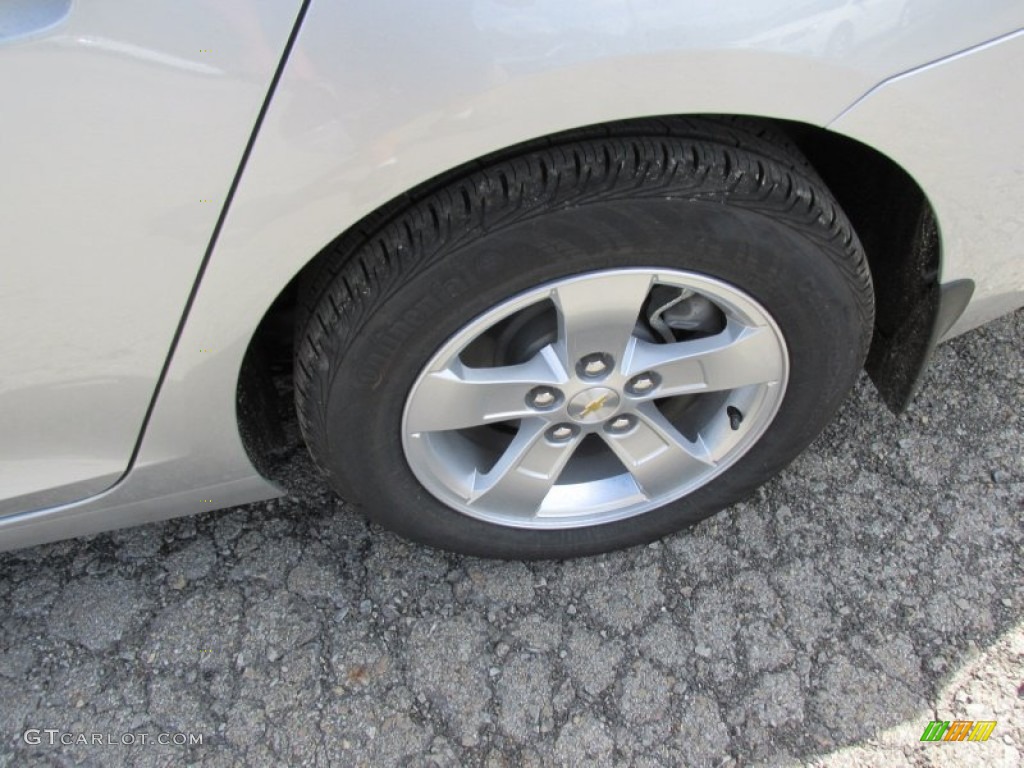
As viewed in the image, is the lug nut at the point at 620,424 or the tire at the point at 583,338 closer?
the tire at the point at 583,338

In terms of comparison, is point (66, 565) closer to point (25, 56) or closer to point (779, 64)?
point (25, 56)

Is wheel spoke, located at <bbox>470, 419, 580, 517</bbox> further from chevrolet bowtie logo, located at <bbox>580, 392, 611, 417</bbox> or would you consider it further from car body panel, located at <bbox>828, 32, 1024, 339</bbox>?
car body panel, located at <bbox>828, 32, 1024, 339</bbox>

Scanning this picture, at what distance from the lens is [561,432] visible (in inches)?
65.0

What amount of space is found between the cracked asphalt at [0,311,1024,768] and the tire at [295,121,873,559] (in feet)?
0.56

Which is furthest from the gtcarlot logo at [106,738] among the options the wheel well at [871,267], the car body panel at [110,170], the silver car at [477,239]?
the car body panel at [110,170]

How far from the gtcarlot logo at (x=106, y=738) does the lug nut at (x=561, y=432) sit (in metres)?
0.85

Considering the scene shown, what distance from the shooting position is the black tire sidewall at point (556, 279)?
128 centimetres

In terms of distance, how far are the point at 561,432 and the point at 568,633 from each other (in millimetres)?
436

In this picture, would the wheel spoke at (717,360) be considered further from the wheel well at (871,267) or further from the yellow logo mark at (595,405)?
the wheel well at (871,267)

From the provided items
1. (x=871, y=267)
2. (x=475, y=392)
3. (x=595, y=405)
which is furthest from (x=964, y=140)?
(x=475, y=392)

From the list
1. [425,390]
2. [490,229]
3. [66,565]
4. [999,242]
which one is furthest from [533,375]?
[66,565]

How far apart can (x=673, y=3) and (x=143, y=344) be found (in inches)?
32.4

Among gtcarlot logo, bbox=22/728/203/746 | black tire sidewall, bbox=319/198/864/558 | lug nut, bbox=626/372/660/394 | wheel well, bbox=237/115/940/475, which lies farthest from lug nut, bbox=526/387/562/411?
gtcarlot logo, bbox=22/728/203/746

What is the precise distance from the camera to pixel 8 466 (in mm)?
1429
